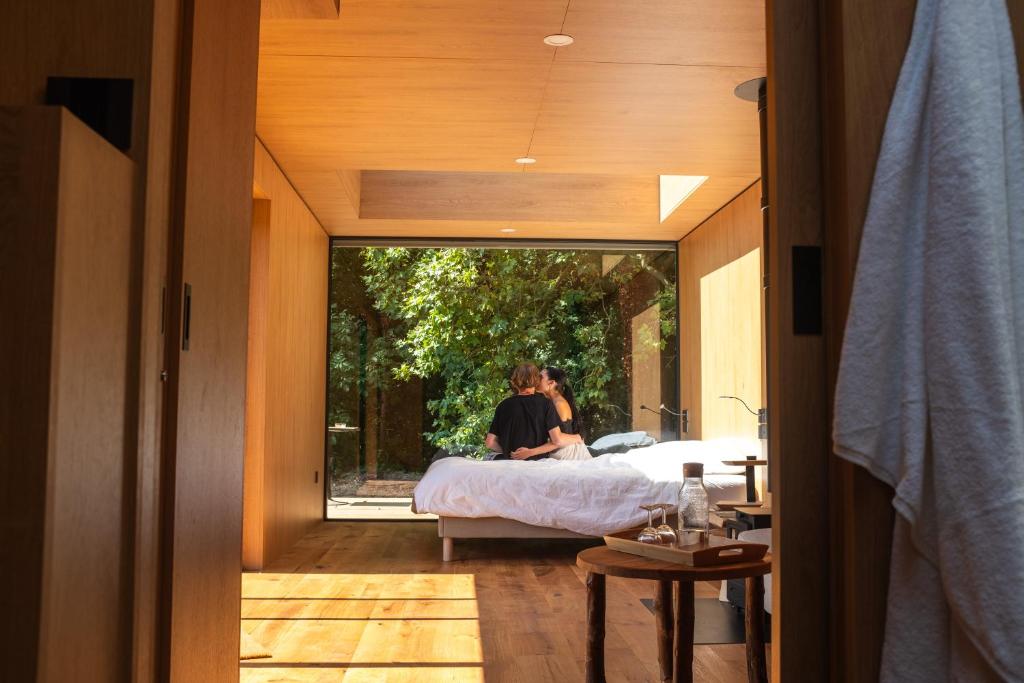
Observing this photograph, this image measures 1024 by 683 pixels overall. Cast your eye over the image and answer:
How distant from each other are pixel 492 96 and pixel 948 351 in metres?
3.27

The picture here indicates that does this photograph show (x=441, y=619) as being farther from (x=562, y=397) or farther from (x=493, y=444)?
(x=562, y=397)

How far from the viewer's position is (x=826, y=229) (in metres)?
1.39

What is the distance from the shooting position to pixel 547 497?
5.52m

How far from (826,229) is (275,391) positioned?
470 cm

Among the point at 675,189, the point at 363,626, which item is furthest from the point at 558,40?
the point at 675,189

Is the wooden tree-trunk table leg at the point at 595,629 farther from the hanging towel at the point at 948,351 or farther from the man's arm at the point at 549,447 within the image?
the man's arm at the point at 549,447

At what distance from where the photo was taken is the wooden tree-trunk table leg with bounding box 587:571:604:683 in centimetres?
256

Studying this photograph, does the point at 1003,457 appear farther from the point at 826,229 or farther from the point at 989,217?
the point at 826,229

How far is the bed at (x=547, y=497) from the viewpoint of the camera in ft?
17.9

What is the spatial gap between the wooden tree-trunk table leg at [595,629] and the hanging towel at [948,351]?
4.66 ft

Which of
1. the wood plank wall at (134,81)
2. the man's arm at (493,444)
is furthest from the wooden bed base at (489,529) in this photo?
the wood plank wall at (134,81)

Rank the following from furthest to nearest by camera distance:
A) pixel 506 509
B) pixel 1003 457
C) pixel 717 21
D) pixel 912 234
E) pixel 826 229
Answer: pixel 506 509, pixel 717 21, pixel 826 229, pixel 912 234, pixel 1003 457

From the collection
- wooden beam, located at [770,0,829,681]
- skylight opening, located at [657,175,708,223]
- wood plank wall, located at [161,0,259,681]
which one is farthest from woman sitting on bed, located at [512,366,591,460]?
wooden beam, located at [770,0,829,681]

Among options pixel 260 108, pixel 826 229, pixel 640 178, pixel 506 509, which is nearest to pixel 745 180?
pixel 640 178
